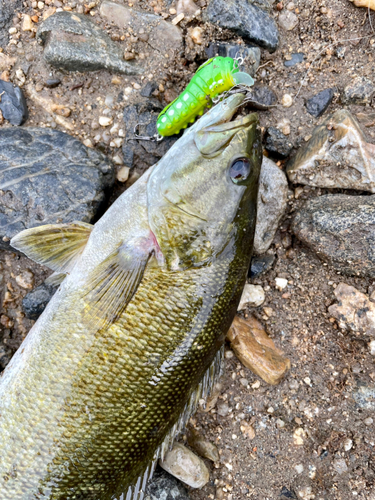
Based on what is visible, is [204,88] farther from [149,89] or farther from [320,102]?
[320,102]

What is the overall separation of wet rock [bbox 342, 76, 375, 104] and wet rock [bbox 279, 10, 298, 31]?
2.63 ft

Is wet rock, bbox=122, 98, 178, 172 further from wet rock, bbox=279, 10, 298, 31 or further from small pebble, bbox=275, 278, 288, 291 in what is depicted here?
small pebble, bbox=275, 278, 288, 291

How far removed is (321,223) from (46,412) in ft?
8.73

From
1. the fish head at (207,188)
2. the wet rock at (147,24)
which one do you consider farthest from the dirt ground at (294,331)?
the fish head at (207,188)

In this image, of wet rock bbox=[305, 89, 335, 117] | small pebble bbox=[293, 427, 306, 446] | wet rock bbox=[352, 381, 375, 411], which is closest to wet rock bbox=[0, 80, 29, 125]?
wet rock bbox=[305, 89, 335, 117]

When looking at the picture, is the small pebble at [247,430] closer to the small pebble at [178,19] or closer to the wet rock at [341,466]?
the wet rock at [341,466]

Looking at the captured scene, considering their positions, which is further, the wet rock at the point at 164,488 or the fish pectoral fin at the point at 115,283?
the wet rock at the point at 164,488

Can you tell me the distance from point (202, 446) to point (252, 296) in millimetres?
1460

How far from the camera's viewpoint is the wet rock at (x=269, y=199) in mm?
3402

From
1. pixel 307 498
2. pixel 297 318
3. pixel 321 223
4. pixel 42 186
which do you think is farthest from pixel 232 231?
pixel 307 498

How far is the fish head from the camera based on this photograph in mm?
2676

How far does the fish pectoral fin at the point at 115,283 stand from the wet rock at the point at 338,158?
1.74 metres

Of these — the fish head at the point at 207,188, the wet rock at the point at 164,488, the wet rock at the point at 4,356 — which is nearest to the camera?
the fish head at the point at 207,188

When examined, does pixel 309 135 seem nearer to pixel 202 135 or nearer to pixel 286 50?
pixel 286 50
